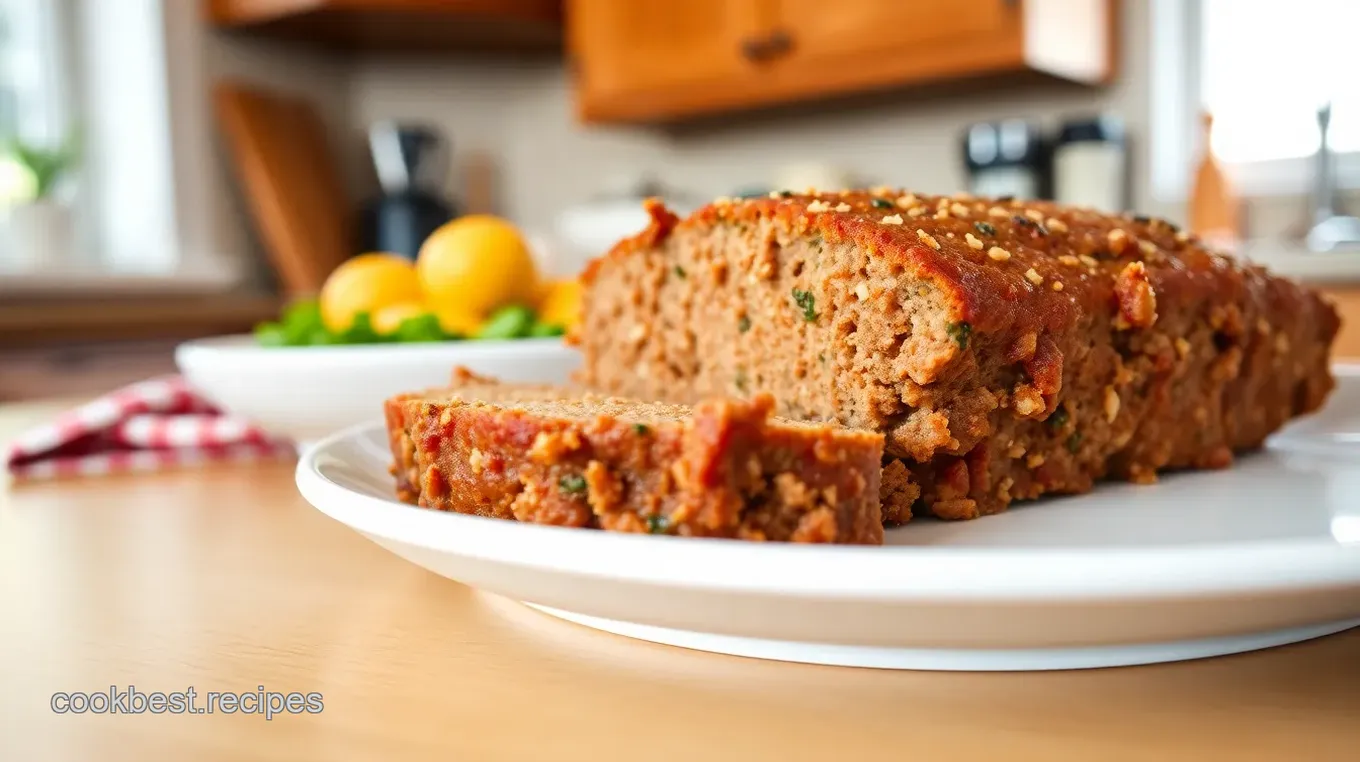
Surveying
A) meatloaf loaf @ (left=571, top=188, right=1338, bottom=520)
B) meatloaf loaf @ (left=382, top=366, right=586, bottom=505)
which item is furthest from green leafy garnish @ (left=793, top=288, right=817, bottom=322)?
meatloaf loaf @ (left=382, top=366, right=586, bottom=505)

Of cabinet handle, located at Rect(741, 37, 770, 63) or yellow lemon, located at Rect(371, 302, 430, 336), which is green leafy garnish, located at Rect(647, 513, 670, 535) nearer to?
yellow lemon, located at Rect(371, 302, 430, 336)

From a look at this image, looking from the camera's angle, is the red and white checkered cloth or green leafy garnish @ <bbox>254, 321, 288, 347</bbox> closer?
the red and white checkered cloth

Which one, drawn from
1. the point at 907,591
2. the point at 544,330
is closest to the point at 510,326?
the point at 544,330

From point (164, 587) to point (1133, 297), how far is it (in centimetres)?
98

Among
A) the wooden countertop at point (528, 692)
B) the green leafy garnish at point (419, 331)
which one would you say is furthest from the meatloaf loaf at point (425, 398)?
the green leafy garnish at point (419, 331)

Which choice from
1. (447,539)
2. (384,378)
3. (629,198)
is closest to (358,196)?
(629,198)

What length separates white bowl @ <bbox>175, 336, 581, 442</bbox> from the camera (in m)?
1.56

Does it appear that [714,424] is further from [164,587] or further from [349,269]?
[349,269]

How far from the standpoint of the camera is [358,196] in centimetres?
624

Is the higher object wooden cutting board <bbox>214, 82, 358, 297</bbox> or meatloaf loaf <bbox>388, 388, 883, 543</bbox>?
wooden cutting board <bbox>214, 82, 358, 297</bbox>

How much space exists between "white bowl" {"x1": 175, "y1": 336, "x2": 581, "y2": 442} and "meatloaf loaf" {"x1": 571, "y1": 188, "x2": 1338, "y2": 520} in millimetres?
174

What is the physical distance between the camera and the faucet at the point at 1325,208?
12.2 ft

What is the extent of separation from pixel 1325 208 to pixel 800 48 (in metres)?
1.96

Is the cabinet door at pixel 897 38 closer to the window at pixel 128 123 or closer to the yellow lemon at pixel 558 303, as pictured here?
the yellow lemon at pixel 558 303
